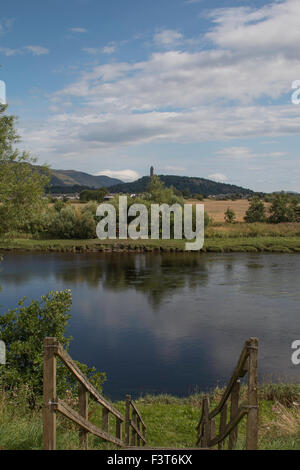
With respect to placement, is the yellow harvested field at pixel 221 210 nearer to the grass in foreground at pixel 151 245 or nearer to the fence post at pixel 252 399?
the grass in foreground at pixel 151 245

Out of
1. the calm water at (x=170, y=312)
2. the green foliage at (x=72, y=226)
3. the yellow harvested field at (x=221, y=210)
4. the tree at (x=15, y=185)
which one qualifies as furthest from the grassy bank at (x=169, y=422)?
the yellow harvested field at (x=221, y=210)

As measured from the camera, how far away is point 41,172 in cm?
1156

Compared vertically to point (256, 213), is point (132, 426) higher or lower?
lower

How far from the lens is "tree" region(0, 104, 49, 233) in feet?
34.3

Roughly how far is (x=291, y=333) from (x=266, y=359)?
3.46 m

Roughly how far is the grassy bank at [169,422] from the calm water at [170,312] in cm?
180

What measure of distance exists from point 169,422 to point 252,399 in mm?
6997

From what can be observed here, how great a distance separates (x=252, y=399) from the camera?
2.87 meters

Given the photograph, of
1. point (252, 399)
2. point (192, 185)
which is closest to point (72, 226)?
point (252, 399)

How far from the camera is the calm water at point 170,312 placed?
13.7 m

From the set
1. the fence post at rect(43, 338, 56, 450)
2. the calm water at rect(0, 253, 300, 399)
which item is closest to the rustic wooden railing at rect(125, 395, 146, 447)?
the fence post at rect(43, 338, 56, 450)

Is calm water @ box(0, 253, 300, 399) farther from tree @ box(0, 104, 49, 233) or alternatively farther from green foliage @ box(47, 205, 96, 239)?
green foliage @ box(47, 205, 96, 239)

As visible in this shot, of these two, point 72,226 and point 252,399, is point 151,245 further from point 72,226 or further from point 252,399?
point 252,399
